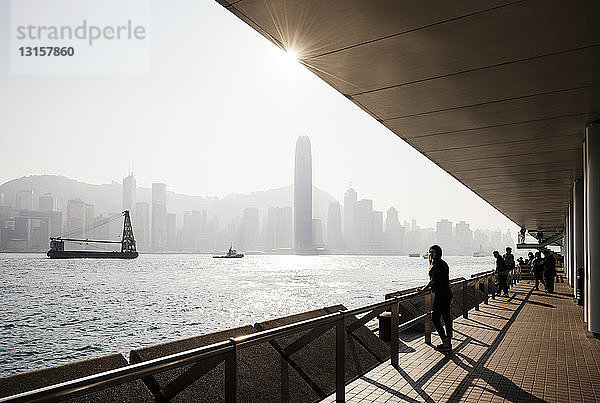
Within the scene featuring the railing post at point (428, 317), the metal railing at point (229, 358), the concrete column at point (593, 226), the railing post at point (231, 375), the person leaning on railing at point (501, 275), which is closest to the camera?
the metal railing at point (229, 358)

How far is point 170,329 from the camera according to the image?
124 feet

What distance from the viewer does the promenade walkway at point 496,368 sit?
239 inches

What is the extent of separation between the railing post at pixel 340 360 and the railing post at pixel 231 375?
189 centimetres

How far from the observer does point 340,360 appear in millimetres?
5621

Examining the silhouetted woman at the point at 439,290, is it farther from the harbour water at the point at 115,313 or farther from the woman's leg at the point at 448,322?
the harbour water at the point at 115,313

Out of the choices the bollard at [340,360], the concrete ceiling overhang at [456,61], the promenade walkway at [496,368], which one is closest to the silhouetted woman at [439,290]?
the promenade walkway at [496,368]

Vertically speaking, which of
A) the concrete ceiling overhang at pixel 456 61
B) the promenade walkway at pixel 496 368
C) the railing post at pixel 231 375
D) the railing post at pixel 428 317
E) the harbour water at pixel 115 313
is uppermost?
the concrete ceiling overhang at pixel 456 61

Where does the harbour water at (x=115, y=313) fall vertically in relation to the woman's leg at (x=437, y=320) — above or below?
below

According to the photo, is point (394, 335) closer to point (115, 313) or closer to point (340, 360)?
point (340, 360)

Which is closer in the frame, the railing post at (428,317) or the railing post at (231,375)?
the railing post at (231,375)

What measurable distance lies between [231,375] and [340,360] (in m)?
2.07

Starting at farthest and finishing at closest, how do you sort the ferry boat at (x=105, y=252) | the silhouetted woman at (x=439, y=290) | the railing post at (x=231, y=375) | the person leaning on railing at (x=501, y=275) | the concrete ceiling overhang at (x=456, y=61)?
the ferry boat at (x=105, y=252)
the person leaning on railing at (x=501, y=275)
the silhouetted woman at (x=439, y=290)
the concrete ceiling overhang at (x=456, y=61)
the railing post at (x=231, y=375)

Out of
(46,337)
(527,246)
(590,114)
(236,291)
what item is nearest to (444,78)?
(590,114)

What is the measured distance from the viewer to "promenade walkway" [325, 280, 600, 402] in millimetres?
6078
